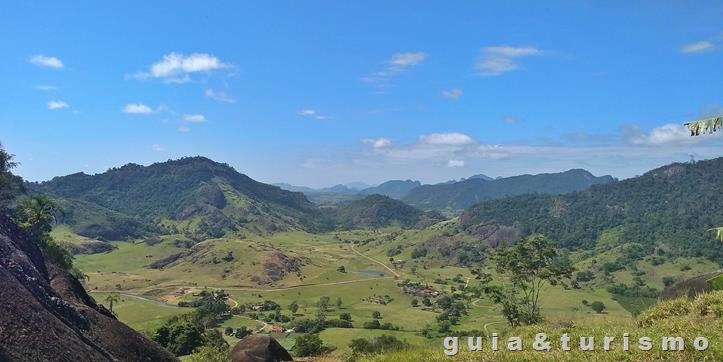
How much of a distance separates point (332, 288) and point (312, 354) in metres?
169

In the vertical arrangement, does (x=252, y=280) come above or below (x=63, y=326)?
below

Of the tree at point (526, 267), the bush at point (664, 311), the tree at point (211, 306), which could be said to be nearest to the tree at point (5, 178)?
the tree at point (211, 306)

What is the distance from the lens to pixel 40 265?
14.9 metres

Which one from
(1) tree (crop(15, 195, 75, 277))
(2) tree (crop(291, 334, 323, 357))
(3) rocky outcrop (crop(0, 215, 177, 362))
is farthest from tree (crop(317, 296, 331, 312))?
(3) rocky outcrop (crop(0, 215, 177, 362))

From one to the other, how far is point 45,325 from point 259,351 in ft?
25.8

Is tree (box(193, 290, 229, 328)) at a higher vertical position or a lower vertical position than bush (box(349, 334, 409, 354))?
Result: lower

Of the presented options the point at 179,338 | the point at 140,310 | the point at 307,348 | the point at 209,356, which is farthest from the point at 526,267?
the point at 140,310

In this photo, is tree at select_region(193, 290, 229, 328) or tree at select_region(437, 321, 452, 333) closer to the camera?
tree at select_region(437, 321, 452, 333)

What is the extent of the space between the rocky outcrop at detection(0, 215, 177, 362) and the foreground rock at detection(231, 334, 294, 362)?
300 centimetres

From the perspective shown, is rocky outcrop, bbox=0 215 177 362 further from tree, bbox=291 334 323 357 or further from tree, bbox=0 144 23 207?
tree, bbox=0 144 23 207

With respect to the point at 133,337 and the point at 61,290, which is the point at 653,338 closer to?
the point at 133,337

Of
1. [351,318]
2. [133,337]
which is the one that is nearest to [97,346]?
[133,337]

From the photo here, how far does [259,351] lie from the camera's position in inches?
644

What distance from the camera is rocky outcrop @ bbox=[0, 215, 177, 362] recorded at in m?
8.80
